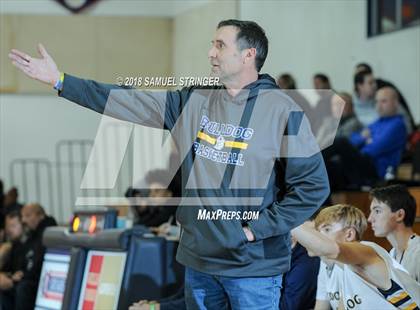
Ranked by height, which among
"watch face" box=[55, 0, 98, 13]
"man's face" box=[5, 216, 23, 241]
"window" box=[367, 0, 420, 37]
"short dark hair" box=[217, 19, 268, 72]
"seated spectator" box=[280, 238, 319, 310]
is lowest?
"man's face" box=[5, 216, 23, 241]

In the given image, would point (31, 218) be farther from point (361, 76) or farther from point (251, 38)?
point (251, 38)

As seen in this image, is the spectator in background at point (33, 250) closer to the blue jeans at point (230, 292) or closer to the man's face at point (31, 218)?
the man's face at point (31, 218)

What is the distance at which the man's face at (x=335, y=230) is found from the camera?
14.1ft

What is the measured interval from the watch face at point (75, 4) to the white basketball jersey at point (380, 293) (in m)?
6.30

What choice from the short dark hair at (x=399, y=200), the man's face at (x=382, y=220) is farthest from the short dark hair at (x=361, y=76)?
the man's face at (x=382, y=220)

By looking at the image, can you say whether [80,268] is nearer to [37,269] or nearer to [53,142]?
[37,269]

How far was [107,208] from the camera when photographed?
20.4ft

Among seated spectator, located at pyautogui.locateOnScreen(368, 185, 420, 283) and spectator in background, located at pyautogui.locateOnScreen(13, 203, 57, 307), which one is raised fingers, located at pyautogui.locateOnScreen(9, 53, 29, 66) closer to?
seated spectator, located at pyautogui.locateOnScreen(368, 185, 420, 283)

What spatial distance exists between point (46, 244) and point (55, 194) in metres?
5.36

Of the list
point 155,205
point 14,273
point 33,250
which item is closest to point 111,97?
point 155,205

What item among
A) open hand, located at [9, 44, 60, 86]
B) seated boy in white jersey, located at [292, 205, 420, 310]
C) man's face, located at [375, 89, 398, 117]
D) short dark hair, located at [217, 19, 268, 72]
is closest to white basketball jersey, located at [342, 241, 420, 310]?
seated boy in white jersey, located at [292, 205, 420, 310]

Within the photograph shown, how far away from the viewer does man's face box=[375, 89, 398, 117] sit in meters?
7.63

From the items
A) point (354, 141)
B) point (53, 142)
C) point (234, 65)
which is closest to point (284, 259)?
point (234, 65)

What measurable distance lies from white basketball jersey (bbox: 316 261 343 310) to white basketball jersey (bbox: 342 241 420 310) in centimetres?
9
